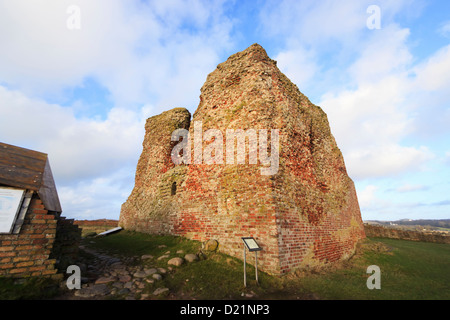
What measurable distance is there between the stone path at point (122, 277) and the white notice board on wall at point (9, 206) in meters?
1.84

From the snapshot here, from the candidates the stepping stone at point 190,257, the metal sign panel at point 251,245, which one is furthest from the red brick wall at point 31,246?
the metal sign panel at point 251,245

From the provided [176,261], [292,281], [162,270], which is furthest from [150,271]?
[292,281]

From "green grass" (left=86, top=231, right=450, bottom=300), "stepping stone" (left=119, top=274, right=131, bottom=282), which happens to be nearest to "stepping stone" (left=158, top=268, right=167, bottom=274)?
"green grass" (left=86, top=231, right=450, bottom=300)

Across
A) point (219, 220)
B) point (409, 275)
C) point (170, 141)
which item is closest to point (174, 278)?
point (219, 220)

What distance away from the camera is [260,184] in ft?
22.3

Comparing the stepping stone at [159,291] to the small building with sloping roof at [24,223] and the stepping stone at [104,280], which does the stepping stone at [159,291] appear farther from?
the small building with sloping roof at [24,223]

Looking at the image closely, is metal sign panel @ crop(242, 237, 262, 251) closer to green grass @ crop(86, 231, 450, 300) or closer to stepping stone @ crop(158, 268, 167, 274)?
green grass @ crop(86, 231, 450, 300)

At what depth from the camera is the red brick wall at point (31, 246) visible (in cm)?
427

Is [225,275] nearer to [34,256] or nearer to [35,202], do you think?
[34,256]

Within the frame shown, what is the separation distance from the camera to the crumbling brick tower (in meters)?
6.60

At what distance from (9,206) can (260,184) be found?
5975 mm

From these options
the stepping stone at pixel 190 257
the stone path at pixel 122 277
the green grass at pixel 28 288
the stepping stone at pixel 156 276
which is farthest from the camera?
the stepping stone at pixel 190 257

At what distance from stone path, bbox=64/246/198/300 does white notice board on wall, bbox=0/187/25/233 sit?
6.04ft
